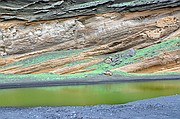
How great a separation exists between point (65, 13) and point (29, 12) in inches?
133

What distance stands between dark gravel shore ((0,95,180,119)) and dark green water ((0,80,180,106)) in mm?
2166

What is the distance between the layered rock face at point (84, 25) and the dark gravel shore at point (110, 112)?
16508mm

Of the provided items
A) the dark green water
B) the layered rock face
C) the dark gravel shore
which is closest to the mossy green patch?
the layered rock face

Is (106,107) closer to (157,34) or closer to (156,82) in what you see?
(156,82)

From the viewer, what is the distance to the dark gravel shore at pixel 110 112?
10.2 meters

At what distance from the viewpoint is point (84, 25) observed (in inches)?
1196

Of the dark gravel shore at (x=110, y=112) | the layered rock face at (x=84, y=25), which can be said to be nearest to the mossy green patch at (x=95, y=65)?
the layered rock face at (x=84, y=25)

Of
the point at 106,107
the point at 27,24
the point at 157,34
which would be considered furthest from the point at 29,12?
the point at 106,107

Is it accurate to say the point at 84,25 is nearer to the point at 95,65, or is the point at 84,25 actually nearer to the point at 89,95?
the point at 95,65

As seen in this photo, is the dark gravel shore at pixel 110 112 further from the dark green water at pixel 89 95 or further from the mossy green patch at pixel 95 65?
the mossy green patch at pixel 95 65

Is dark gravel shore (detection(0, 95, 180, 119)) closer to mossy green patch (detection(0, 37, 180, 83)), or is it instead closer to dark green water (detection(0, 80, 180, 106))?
dark green water (detection(0, 80, 180, 106))

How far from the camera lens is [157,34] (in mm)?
28953

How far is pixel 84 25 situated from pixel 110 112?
20.0 metres

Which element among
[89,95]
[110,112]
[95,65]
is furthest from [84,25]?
[110,112]
